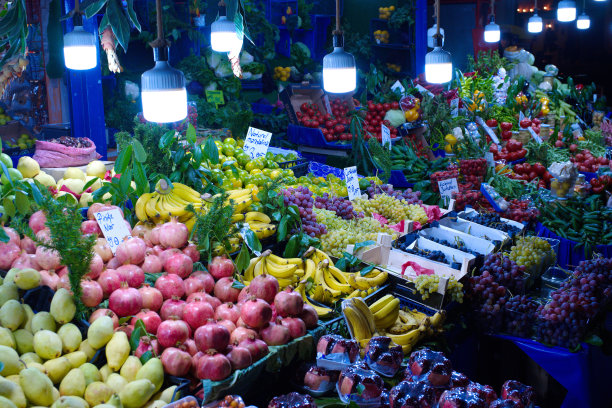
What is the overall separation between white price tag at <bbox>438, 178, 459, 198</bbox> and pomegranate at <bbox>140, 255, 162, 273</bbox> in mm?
2914

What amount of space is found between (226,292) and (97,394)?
0.84 metres

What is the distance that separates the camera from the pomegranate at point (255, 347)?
2.30 meters

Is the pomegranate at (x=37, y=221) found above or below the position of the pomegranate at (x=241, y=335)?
above

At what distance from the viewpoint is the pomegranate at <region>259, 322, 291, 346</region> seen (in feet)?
7.97

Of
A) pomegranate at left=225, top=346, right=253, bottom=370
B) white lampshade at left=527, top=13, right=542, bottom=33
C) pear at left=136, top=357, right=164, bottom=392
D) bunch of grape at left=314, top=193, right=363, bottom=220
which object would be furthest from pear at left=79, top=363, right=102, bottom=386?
white lampshade at left=527, top=13, right=542, bottom=33

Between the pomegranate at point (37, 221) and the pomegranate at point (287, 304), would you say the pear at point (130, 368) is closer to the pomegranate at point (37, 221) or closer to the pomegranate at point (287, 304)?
Answer: the pomegranate at point (287, 304)

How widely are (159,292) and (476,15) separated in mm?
9508

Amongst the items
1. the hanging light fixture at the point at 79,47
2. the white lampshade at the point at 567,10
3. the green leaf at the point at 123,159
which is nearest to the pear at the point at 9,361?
the green leaf at the point at 123,159

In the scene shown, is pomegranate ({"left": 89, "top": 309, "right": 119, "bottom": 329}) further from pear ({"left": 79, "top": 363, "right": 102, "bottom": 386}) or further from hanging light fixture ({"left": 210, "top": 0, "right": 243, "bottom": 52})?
hanging light fixture ({"left": 210, "top": 0, "right": 243, "bottom": 52})

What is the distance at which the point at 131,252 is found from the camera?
274 cm

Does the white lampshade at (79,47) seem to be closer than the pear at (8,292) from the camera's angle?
No

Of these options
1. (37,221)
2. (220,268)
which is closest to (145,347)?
(220,268)

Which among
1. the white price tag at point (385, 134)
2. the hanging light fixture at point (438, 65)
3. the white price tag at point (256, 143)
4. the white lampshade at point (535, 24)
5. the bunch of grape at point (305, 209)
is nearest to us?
the bunch of grape at point (305, 209)

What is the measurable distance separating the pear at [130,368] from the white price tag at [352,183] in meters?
2.56
